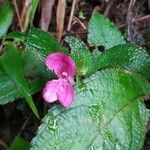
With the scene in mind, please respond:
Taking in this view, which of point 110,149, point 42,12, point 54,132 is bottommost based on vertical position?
point 110,149

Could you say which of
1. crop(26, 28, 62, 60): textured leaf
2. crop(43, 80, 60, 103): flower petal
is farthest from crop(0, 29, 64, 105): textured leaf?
crop(43, 80, 60, 103): flower petal

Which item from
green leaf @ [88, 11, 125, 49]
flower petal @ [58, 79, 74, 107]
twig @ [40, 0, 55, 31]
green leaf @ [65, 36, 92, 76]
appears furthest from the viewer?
twig @ [40, 0, 55, 31]

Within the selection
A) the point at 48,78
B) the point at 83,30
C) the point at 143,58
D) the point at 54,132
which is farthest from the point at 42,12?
the point at 54,132

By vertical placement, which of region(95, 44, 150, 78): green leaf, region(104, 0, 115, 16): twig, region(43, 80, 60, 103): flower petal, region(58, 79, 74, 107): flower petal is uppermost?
region(104, 0, 115, 16): twig

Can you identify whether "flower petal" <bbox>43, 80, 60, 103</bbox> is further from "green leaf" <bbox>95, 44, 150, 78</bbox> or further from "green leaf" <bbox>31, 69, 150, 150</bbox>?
"green leaf" <bbox>95, 44, 150, 78</bbox>

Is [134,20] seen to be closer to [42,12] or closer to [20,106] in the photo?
[42,12]

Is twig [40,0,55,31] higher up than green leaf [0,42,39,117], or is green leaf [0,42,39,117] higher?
twig [40,0,55,31]

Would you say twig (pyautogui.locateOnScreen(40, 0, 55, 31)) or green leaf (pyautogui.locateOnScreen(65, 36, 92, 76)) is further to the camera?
twig (pyautogui.locateOnScreen(40, 0, 55, 31))
